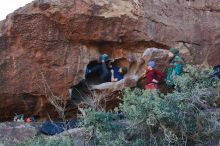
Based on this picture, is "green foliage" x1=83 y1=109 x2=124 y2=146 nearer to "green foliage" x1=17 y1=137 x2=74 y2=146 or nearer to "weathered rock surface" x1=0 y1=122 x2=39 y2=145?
"green foliage" x1=17 y1=137 x2=74 y2=146

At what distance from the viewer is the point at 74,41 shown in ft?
34.4

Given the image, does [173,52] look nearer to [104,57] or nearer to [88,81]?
[104,57]

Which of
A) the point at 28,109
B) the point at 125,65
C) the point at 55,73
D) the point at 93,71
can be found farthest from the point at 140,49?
the point at 28,109

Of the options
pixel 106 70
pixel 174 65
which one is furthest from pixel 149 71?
pixel 106 70

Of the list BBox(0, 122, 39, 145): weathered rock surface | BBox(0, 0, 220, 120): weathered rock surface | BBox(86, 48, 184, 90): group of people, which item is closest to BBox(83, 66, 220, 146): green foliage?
BBox(86, 48, 184, 90): group of people

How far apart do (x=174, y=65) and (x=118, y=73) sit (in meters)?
1.55

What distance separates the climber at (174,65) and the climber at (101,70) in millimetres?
1557

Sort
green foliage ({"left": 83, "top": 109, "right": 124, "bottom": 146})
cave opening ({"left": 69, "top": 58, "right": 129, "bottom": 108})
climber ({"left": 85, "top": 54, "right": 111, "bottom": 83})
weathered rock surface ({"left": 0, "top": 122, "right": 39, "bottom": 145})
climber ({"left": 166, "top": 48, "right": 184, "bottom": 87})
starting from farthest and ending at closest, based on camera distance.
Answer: cave opening ({"left": 69, "top": 58, "right": 129, "bottom": 108}) → climber ({"left": 85, "top": 54, "right": 111, "bottom": 83}) → climber ({"left": 166, "top": 48, "right": 184, "bottom": 87}) → weathered rock surface ({"left": 0, "top": 122, "right": 39, "bottom": 145}) → green foliage ({"left": 83, "top": 109, "right": 124, "bottom": 146})

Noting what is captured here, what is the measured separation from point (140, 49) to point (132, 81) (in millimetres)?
1056

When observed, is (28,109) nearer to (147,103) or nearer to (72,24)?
(72,24)

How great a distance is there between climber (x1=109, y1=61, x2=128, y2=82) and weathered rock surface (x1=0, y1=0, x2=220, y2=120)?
0.19m

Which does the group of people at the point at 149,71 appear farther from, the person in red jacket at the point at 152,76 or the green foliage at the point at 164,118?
the green foliage at the point at 164,118

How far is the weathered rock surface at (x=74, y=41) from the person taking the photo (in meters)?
10.2

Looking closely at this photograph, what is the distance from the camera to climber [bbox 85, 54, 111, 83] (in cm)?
1045
